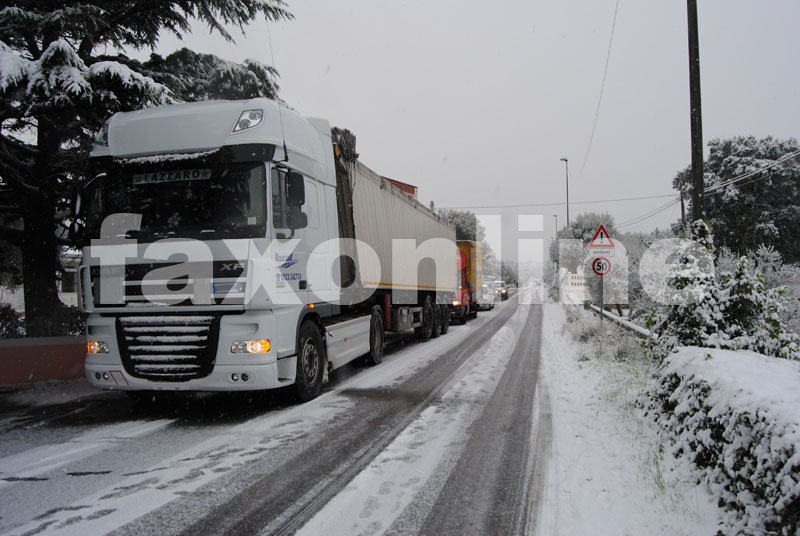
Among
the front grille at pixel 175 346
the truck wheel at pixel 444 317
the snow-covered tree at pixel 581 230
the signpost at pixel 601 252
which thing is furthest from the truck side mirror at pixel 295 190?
the snow-covered tree at pixel 581 230

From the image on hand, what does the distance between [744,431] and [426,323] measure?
12.2 metres

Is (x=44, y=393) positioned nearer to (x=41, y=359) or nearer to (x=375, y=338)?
(x=41, y=359)

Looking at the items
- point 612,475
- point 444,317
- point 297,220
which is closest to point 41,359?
point 297,220

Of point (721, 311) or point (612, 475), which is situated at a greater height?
point (721, 311)

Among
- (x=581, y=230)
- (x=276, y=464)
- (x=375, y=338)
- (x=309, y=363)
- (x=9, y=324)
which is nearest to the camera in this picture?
(x=276, y=464)

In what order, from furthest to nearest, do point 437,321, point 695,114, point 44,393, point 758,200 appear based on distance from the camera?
point 758,200
point 437,321
point 695,114
point 44,393

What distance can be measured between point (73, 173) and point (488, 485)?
11647 millimetres

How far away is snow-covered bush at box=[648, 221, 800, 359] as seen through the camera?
232 inches

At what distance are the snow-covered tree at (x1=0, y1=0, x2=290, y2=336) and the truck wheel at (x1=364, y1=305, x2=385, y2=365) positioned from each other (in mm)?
5676

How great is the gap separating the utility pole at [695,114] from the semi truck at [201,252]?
6.86 m

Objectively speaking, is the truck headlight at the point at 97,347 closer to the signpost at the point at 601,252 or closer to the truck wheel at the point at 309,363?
the truck wheel at the point at 309,363

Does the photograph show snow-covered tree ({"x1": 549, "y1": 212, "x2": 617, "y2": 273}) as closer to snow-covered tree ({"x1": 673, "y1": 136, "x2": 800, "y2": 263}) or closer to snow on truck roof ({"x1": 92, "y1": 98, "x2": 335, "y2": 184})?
snow-covered tree ({"x1": 673, "y1": 136, "x2": 800, "y2": 263})

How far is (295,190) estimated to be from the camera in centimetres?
659

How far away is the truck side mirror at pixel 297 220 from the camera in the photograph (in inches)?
257
